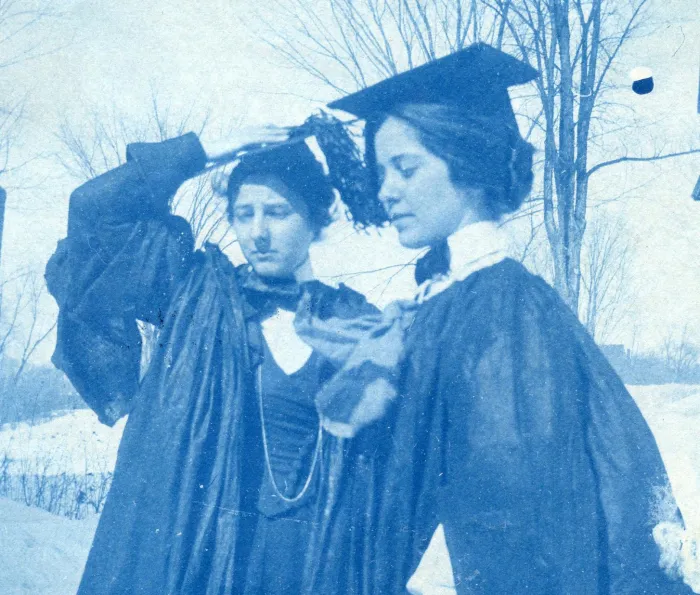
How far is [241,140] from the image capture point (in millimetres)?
2348

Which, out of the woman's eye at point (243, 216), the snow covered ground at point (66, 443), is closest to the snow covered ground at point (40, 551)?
the snow covered ground at point (66, 443)

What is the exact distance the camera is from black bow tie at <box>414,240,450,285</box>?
223 centimetres

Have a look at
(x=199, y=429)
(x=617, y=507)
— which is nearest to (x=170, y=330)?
(x=199, y=429)

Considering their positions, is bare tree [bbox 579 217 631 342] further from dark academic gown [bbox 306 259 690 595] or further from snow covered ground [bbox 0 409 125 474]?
snow covered ground [bbox 0 409 125 474]

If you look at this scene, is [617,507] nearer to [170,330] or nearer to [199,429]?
[199,429]

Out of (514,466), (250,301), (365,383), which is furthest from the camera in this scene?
(250,301)

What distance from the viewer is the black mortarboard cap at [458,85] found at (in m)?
2.30

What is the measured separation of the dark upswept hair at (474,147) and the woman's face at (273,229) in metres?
0.44

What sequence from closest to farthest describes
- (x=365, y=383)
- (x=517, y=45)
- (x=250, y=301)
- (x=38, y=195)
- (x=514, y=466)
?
(x=514, y=466), (x=365, y=383), (x=250, y=301), (x=517, y=45), (x=38, y=195)

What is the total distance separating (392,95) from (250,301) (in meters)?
0.79

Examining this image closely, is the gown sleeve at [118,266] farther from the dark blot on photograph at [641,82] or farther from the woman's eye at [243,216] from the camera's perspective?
the dark blot on photograph at [641,82]

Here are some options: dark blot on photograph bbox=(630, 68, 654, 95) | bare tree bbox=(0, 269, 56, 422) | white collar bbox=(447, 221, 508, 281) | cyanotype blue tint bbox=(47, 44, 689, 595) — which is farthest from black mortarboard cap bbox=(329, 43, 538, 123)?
bare tree bbox=(0, 269, 56, 422)

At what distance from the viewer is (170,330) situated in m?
2.28

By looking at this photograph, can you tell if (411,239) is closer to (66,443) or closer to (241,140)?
(241,140)
